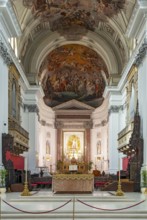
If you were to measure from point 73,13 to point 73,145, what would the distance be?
16068 mm

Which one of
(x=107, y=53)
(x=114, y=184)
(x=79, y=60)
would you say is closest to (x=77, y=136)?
(x=79, y=60)

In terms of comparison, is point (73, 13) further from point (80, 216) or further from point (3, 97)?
point (80, 216)

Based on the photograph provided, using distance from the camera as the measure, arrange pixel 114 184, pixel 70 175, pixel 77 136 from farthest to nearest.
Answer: pixel 77 136, pixel 114 184, pixel 70 175

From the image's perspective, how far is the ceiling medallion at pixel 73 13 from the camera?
90.3ft

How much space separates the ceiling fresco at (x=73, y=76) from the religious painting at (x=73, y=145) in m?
3.12

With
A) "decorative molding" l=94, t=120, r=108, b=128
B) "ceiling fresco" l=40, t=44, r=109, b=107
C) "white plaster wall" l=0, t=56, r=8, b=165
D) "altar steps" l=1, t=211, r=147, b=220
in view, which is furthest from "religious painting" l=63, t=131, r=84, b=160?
"altar steps" l=1, t=211, r=147, b=220

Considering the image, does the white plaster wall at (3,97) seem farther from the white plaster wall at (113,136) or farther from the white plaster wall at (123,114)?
the white plaster wall at (113,136)

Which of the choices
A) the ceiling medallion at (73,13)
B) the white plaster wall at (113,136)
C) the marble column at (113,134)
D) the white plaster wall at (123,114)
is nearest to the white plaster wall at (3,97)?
A: the ceiling medallion at (73,13)

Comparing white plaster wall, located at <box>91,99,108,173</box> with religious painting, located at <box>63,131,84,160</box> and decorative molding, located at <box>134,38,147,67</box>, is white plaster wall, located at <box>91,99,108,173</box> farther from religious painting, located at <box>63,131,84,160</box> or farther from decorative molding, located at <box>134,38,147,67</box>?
decorative molding, located at <box>134,38,147,67</box>

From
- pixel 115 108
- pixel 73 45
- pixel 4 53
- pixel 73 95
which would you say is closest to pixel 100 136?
pixel 73 95

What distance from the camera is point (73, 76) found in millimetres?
42375

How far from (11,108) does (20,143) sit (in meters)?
2.03

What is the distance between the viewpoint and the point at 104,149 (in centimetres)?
4053

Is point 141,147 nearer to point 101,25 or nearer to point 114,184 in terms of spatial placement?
point 114,184
